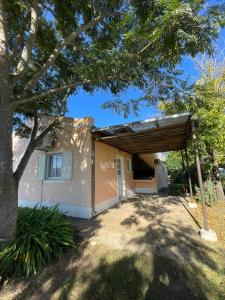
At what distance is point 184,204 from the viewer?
759 cm

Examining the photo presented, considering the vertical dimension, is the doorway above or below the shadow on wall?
above

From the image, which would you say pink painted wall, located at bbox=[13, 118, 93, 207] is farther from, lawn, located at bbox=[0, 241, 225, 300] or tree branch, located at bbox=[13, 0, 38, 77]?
tree branch, located at bbox=[13, 0, 38, 77]

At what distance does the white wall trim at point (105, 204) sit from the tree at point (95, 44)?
3486 mm

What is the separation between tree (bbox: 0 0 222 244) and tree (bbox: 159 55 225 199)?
1036mm

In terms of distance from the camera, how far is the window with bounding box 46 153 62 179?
23.8ft

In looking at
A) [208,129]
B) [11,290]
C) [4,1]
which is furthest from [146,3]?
[11,290]

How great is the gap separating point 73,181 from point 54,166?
1375mm

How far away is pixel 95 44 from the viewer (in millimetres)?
4535

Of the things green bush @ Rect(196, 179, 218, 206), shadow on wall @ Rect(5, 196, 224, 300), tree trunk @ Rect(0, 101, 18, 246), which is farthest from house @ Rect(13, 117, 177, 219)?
green bush @ Rect(196, 179, 218, 206)

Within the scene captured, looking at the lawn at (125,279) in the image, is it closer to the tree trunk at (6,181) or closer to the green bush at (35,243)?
the green bush at (35,243)

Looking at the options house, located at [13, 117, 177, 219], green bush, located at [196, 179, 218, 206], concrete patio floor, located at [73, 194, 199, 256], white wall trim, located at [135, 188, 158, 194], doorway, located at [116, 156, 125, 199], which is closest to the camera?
concrete patio floor, located at [73, 194, 199, 256]

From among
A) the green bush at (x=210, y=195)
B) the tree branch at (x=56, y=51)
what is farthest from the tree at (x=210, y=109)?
the tree branch at (x=56, y=51)

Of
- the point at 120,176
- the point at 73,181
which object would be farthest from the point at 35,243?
the point at 120,176

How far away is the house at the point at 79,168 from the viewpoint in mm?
6312
